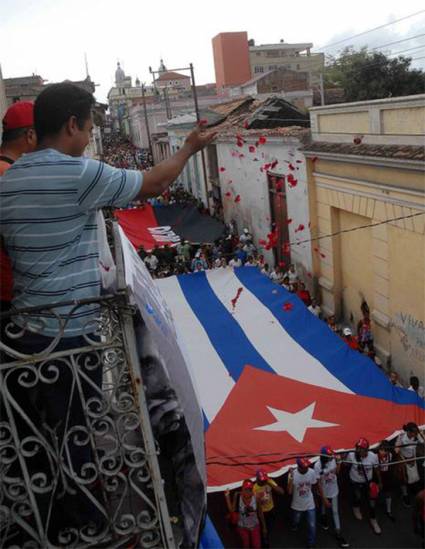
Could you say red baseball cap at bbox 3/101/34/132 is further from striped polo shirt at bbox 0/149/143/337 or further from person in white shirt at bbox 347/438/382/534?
person in white shirt at bbox 347/438/382/534

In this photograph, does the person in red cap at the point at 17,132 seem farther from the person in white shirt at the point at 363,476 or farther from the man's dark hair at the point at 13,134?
the person in white shirt at the point at 363,476

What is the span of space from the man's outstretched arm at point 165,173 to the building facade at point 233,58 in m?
50.1

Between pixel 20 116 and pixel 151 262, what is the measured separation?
1045cm

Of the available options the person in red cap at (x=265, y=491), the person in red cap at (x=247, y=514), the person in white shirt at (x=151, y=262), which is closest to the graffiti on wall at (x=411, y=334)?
the person in red cap at (x=265, y=491)

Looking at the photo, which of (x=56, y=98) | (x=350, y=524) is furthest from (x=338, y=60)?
(x=56, y=98)

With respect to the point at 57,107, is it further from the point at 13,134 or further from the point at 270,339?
the point at 270,339

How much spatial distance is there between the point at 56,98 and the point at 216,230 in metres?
13.2

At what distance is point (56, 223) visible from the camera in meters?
2.16

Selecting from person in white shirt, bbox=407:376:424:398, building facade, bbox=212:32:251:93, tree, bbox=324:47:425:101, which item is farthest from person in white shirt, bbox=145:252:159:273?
building facade, bbox=212:32:251:93

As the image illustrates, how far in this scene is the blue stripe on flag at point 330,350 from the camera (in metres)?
6.84

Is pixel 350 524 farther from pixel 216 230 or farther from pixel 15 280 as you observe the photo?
pixel 216 230

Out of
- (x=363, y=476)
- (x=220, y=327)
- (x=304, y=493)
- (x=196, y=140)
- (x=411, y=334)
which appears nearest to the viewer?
(x=196, y=140)

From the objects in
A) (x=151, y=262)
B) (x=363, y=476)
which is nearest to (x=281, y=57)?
(x=151, y=262)

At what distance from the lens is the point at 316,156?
37.1ft
